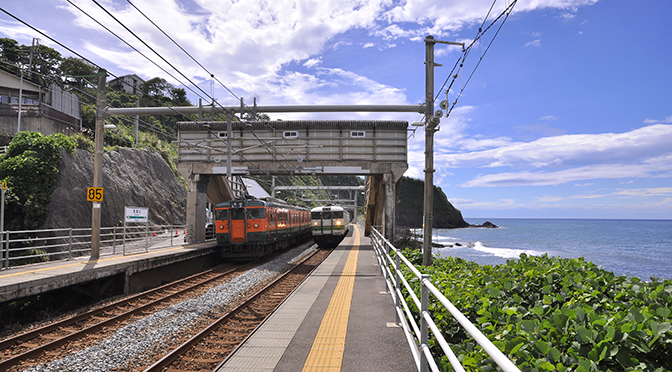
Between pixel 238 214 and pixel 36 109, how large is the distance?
2370cm

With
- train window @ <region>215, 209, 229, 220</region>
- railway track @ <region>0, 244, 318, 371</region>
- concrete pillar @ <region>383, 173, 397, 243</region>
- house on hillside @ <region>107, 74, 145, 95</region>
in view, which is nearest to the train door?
train window @ <region>215, 209, 229, 220</region>

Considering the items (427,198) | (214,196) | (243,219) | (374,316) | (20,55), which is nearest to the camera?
(374,316)

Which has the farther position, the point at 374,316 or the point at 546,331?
the point at 374,316

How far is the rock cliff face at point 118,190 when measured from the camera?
2080 cm

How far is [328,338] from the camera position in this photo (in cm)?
572

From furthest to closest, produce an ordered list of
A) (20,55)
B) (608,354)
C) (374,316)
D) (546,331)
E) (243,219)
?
(20,55)
(243,219)
(374,316)
(546,331)
(608,354)

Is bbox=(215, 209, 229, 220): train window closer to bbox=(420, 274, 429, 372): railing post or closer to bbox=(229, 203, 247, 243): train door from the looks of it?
bbox=(229, 203, 247, 243): train door

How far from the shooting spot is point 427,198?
432 inches

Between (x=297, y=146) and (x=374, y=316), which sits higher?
(x=297, y=146)

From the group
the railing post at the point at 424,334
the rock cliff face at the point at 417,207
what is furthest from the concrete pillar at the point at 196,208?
the rock cliff face at the point at 417,207

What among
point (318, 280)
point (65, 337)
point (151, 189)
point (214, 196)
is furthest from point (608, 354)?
point (151, 189)

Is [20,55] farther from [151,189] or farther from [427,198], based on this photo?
[427,198]

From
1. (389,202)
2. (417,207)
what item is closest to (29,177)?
(389,202)

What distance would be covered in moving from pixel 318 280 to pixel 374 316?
14.6ft
